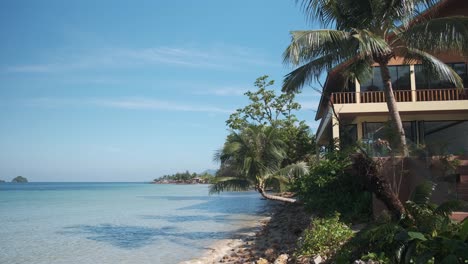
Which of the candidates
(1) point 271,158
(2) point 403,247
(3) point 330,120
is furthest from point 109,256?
(3) point 330,120

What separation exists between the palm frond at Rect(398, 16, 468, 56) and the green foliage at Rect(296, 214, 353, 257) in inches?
196

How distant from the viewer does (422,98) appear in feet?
54.6

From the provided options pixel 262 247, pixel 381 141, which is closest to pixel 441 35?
pixel 381 141

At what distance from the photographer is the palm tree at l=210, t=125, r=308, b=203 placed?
613 inches

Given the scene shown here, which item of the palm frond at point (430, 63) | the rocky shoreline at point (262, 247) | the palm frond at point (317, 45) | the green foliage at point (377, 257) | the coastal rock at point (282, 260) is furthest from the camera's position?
the palm frond at point (430, 63)

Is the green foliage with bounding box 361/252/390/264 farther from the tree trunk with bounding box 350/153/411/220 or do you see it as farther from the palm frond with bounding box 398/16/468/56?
the palm frond with bounding box 398/16/468/56

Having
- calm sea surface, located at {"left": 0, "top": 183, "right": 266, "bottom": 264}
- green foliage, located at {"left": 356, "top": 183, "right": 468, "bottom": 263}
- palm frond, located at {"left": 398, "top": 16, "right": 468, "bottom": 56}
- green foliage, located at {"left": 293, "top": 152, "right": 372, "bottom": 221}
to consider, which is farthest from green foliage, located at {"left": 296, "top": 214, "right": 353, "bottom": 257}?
palm frond, located at {"left": 398, "top": 16, "right": 468, "bottom": 56}

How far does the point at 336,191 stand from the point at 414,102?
7.02m

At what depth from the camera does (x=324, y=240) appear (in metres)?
8.00

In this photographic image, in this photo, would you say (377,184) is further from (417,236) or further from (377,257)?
(417,236)

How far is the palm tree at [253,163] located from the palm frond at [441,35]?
21.3ft

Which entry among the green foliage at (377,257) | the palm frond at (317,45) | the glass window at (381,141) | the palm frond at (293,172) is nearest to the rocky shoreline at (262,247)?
the palm frond at (293,172)

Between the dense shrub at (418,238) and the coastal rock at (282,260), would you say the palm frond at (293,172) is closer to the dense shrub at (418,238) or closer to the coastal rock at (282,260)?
the coastal rock at (282,260)

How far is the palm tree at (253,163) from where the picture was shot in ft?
51.1
